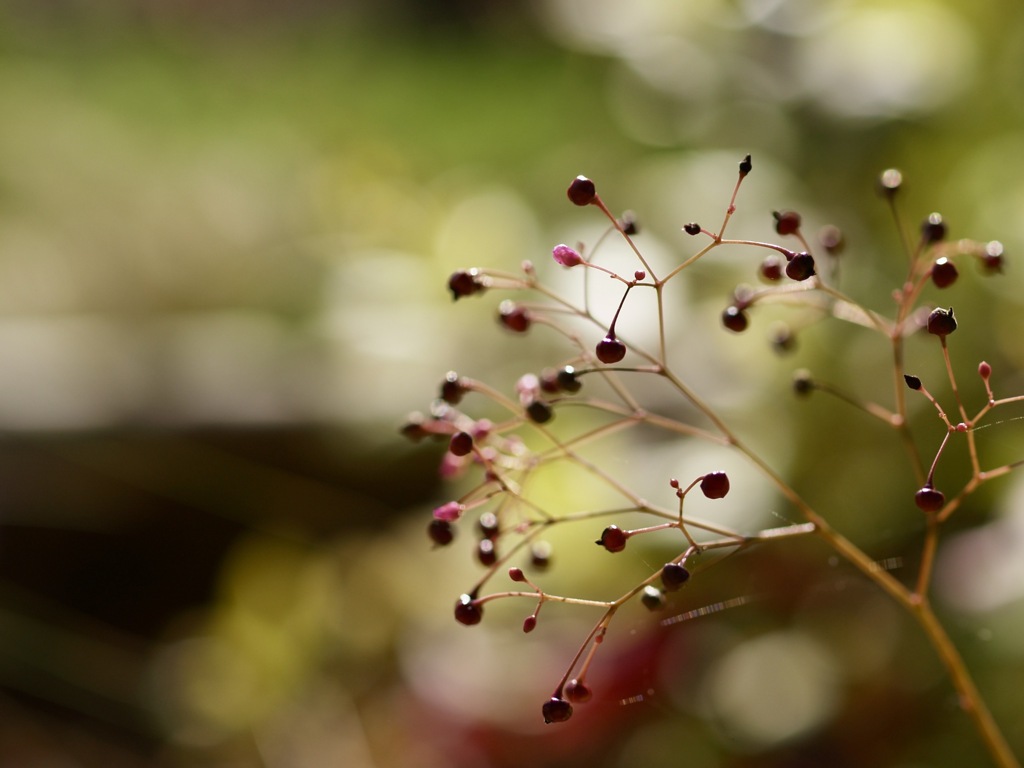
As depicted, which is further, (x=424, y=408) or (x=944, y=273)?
(x=424, y=408)

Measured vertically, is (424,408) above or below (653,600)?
above

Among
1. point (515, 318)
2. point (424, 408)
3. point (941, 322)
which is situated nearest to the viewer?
point (941, 322)

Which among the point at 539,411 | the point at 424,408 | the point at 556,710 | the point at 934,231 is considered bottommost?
the point at 556,710

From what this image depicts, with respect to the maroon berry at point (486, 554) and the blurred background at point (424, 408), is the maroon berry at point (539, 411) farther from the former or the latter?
the blurred background at point (424, 408)

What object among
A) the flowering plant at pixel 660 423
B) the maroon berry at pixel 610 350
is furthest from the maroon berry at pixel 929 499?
the maroon berry at pixel 610 350

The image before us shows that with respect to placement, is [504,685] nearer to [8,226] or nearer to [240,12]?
[8,226]

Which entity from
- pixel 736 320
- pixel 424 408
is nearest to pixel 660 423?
pixel 736 320

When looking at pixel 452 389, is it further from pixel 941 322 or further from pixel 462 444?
pixel 941 322
